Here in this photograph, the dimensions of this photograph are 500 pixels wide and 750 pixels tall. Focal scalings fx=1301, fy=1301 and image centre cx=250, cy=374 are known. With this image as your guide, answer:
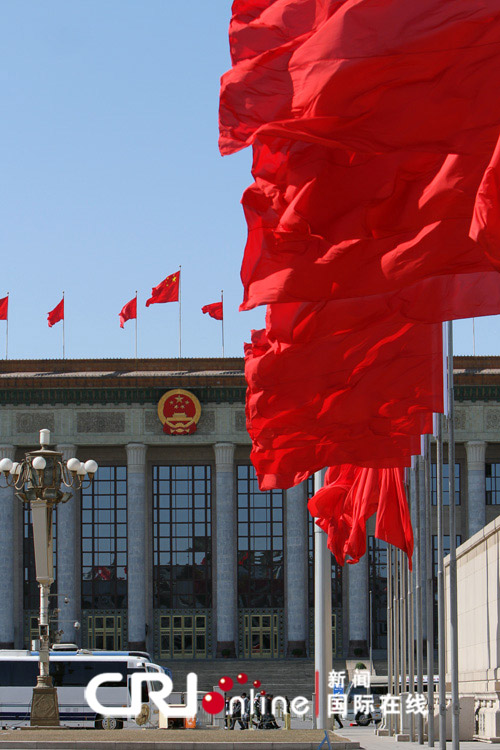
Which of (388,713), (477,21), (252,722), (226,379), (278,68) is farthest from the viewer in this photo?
(226,379)

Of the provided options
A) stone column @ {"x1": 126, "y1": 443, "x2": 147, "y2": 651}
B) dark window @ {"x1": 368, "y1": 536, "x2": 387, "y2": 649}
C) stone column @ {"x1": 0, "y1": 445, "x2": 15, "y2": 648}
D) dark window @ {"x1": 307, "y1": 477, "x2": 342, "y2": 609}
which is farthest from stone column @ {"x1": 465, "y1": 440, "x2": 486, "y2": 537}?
stone column @ {"x1": 0, "y1": 445, "x2": 15, "y2": 648}

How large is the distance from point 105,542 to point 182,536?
5175 mm

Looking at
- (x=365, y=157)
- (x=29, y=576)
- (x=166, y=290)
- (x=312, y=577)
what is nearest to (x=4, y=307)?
(x=166, y=290)

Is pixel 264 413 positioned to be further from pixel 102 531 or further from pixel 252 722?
pixel 102 531

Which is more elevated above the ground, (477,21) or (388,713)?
(477,21)

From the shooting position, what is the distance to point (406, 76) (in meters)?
12.1

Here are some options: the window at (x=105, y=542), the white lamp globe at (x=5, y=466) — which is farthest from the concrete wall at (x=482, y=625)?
the window at (x=105, y=542)

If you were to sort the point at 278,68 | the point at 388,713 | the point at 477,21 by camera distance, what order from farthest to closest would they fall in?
the point at 388,713, the point at 278,68, the point at 477,21

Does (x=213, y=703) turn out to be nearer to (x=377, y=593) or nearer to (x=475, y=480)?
(x=475, y=480)

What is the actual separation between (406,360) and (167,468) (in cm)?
6810

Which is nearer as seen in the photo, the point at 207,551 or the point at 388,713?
the point at 388,713

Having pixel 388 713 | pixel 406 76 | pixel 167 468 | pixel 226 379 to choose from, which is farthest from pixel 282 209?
pixel 167 468

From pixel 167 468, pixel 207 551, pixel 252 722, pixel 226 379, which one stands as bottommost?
pixel 252 722

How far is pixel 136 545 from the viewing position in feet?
276
